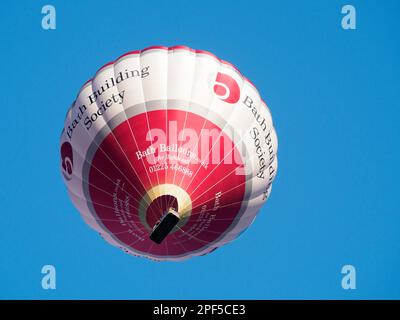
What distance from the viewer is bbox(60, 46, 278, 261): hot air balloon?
17.6 metres

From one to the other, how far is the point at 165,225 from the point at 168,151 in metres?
1.44

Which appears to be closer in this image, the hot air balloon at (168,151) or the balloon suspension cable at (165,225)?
the balloon suspension cable at (165,225)

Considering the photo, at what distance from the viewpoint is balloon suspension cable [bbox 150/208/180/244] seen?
17.0 m

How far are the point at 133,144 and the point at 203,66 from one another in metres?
2.34

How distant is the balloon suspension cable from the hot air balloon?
18mm

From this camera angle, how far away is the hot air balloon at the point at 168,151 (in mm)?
17578

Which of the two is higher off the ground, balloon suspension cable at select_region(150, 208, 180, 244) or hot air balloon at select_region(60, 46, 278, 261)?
hot air balloon at select_region(60, 46, 278, 261)

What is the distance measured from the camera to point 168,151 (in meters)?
17.5

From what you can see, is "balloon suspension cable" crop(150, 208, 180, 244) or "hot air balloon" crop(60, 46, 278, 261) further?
"hot air balloon" crop(60, 46, 278, 261)

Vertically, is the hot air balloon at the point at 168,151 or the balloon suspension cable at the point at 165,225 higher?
the hot air balloon at the point at 168,151

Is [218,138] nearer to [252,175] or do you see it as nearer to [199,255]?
[252,175]

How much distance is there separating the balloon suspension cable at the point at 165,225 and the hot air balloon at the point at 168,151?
18 mm

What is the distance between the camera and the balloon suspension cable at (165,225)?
16953 mm

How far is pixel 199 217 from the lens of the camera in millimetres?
18031
